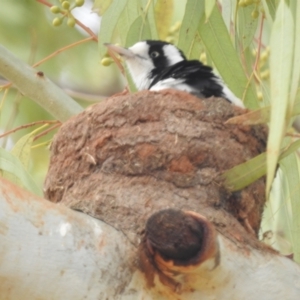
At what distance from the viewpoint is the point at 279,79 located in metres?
1.81

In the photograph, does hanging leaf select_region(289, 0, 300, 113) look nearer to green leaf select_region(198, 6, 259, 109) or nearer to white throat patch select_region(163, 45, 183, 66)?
green leaf select_region(198, 6, 259, 109)

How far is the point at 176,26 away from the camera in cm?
382

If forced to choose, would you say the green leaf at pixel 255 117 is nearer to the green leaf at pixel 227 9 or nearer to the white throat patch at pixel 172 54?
the green leaf at pixel 227 9

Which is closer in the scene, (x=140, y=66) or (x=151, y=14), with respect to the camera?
(x=151, y=14)

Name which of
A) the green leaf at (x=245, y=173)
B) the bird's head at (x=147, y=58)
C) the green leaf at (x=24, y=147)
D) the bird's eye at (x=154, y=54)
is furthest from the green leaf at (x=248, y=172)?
the bird's eye at (x=154, y=54)

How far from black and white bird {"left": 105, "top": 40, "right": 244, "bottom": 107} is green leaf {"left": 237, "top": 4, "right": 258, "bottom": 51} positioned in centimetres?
20

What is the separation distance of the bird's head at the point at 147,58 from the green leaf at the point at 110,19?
0.59m

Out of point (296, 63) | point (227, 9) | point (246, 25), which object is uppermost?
point (296, 63)

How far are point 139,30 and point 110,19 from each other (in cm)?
29

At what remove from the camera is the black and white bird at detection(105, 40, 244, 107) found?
318cm

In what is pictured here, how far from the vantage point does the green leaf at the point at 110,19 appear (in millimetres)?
2938

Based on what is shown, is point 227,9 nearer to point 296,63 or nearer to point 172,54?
point 172,54

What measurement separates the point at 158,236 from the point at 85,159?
0.87 metres

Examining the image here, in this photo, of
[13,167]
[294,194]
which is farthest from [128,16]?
[294,194]
